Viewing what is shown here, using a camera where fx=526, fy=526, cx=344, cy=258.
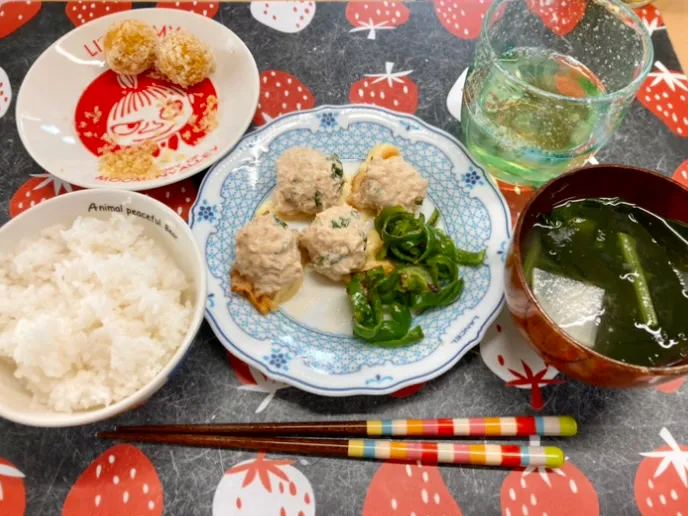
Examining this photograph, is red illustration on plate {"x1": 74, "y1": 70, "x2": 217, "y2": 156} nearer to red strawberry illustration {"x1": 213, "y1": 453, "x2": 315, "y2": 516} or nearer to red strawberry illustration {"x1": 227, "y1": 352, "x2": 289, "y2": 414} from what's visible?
red strawberry illustration {"x1": 227, "y1": 352, "x2": 289, "y2": 414}

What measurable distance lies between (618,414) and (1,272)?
1648 millimetres

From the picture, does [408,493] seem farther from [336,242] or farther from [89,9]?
[89,9]

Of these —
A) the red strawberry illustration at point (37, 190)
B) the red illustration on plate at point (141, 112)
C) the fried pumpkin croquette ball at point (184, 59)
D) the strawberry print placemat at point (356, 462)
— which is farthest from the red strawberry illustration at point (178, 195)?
the fried pumpkin croquette ball at point (184, 59)

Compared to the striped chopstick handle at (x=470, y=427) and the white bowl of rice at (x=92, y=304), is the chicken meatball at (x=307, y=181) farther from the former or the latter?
the striped chopstick handle at (x=470, y=427)

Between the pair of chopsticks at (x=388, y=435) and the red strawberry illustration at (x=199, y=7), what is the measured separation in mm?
1728

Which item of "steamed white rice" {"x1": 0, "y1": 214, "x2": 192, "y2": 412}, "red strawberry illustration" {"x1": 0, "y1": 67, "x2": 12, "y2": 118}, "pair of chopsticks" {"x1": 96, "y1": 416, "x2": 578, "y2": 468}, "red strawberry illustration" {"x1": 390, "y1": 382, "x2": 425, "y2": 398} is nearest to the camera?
"steamed white rice" {"x1": 0, "y1": 214, "x2": 192, "y2": 412}

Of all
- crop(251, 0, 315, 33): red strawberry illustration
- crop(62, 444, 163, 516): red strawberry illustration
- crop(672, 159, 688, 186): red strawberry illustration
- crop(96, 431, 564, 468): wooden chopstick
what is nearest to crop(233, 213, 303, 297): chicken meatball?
crop(96, 431, 564, 468): wooden chopstick

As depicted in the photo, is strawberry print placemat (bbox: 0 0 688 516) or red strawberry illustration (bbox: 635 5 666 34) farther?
red strawberry illustration (bbox: 635 5 666 34)

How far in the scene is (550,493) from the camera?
1.29m

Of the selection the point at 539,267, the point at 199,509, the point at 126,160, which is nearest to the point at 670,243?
the point at 539,267

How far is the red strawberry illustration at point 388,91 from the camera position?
6.54 feet

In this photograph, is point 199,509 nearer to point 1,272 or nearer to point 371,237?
point 1,272

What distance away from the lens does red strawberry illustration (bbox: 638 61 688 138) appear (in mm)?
1933

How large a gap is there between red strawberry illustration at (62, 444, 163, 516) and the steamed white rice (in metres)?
0.24
